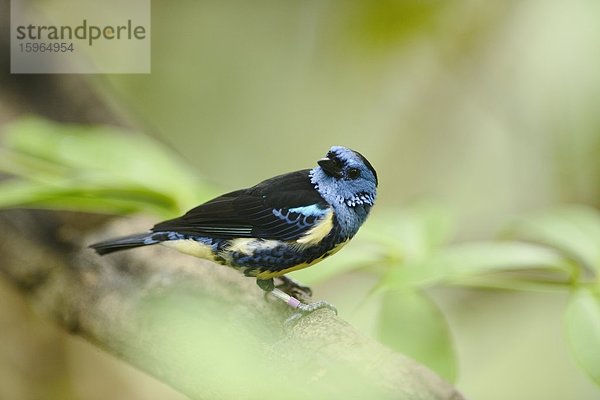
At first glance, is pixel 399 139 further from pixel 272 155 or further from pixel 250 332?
pixel 250 332

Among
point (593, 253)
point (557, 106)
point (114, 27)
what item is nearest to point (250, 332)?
point (593, 253)

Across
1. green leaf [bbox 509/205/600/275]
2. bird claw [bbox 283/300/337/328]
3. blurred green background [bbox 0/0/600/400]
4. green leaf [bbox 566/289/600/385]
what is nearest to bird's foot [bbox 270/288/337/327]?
bird claw [bbox 283/300/337/328]

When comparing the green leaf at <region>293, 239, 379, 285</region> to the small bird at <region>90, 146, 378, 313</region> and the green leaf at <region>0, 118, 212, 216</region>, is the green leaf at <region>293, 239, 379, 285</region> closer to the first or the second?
the small bird at <region>90, 146, 378, 313</region>

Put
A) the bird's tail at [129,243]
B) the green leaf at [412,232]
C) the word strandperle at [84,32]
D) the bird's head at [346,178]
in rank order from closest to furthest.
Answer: the bird's head at [346,178] < the bird's tail at [129,243] < the green leaf at [412,232] < the word strandperle at [84,32]

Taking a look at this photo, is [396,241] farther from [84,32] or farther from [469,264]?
[84,32]

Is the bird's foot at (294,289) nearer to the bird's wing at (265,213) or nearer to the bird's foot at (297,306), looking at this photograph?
the bird's foot at (297,306)

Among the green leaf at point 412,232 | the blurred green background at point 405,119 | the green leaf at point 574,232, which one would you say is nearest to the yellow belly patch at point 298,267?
the green leaf at point 412,232
